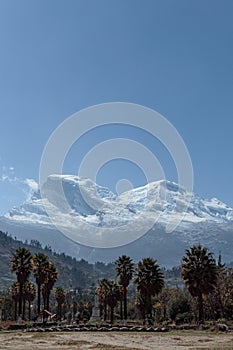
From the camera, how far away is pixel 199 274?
70.1 m

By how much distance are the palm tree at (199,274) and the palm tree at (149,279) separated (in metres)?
9.47

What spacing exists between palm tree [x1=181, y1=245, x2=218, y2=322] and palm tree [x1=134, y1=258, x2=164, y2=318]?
9474 mm

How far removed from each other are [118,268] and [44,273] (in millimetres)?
14402

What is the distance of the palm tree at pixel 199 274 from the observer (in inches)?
2741

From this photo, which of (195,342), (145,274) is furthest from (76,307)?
(195,342)

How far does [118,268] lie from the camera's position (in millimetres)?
92438

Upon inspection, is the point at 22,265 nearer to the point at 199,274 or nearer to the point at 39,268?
the point at 39,268

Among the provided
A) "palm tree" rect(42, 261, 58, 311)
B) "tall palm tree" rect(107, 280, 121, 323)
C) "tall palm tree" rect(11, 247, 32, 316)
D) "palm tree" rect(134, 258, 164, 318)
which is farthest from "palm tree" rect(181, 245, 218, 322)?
"tall palm tree" rect(107, 280, 121, 323)

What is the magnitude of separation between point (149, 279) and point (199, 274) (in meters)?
12.6

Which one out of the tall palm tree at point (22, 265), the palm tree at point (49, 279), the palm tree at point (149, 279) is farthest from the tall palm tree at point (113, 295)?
the tall palm tree at point (22, 265)

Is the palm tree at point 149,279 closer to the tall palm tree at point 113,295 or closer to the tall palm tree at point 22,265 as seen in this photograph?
the tall palm tree at point 22,265

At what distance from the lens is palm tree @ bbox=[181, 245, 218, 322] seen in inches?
2741

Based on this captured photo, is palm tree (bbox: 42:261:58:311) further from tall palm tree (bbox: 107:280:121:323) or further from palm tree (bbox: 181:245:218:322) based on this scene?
palm tree (bbox: 181:245:218:322)

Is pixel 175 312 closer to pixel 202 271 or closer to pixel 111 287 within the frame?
pixel 111 287
